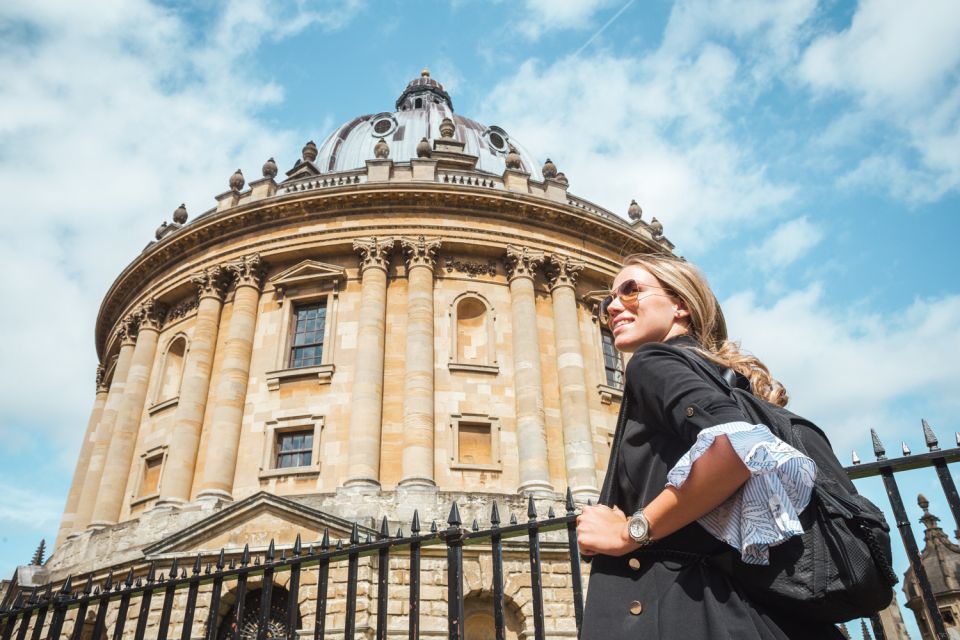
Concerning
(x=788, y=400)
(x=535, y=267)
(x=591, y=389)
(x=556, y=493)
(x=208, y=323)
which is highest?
(x=535, y=267)

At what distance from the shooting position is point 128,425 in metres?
21.8

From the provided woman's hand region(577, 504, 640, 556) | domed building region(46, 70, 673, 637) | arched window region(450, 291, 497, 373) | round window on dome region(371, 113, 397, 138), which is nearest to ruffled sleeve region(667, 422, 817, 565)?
woman's hand region(577, 504, 640, 556)

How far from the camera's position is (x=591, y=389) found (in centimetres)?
2109

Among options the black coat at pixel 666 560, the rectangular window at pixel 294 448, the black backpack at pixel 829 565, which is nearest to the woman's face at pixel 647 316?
the black coat at pixel 666 560

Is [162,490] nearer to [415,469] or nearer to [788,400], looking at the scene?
[415,469]

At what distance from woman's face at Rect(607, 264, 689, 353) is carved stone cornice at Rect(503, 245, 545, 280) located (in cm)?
1890

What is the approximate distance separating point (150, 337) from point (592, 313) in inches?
608

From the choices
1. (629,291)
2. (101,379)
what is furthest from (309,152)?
(629,291)

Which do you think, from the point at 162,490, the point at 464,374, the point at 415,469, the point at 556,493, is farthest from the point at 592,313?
the point at 162,490

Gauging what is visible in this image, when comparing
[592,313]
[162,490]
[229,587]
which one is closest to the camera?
[229,587]

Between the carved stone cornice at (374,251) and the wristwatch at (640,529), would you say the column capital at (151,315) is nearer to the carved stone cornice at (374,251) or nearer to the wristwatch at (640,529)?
the carved stone cornice at (374,251)

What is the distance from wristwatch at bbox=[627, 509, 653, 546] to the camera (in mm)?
2088

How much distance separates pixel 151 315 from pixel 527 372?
13915 millimetres

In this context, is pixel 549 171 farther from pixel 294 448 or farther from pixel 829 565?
pixel 829 565
